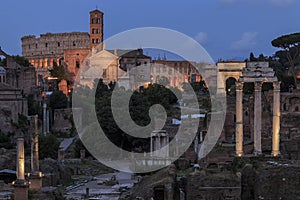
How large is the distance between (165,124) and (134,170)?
8.72m

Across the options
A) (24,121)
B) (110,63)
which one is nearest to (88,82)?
(110,63)

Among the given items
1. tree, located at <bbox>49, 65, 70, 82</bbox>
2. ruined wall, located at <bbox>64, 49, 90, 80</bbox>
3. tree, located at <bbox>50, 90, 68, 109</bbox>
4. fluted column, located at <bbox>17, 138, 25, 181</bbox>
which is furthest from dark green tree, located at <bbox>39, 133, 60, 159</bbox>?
ruined wall, located at <bbox>64, 49, 90, 80</bbox>

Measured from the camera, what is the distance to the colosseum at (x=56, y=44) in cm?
8462

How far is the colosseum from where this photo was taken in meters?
84.6

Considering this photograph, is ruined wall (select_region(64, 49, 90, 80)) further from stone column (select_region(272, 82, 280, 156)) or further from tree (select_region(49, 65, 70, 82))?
stone column (select_region(272, 82, 280, 156))

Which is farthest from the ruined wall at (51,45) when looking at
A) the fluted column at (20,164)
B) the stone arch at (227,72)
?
the fluted column at (20,164)

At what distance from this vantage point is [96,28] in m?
84.6

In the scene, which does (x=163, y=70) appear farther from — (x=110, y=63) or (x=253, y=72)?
(x=253, y=72)

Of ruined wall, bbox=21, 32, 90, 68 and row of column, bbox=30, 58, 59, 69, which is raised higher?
ruined wall, bbox=21, 32, 90, 68

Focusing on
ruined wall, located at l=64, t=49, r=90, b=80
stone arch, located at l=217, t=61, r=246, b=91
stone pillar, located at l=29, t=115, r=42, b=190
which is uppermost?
ruined wall, located at l=64, t=49, r=90, b=80

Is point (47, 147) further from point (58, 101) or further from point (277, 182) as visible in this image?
point (277, 182)

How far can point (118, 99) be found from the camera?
42.0m

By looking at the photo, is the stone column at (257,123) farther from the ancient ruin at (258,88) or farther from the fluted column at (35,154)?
the fluted column at (35,154)

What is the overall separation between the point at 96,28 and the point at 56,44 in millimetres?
14257
